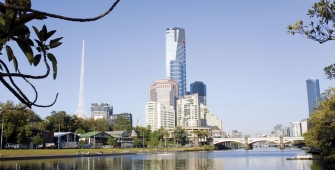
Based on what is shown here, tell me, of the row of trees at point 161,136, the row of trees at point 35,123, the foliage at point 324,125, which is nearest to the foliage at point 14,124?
the row of trees at point 35,123

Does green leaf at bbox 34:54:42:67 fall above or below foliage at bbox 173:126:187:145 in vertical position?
above

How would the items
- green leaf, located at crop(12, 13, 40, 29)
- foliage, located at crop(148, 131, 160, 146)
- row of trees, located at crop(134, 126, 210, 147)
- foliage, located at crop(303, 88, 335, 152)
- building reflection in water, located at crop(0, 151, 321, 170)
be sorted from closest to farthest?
green leaf, located at crop(12, 13, 40, 29) < foliage, located at crop(303, 88, 335, 152) < building reflection in water, located at crop(0, 151, 321, 170) < foliage, located at crop(148, 131, 160, 146) < row of trees, located at crop(134, 126, 210, 147)

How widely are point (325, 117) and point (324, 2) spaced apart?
2851 cm

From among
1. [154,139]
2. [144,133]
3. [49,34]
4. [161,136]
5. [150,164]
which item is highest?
[49,34]

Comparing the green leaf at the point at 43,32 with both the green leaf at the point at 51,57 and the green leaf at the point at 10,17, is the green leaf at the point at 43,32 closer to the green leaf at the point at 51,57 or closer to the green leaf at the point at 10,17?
the green leaf at the point at 51,57

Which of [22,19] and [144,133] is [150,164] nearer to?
[22,19]

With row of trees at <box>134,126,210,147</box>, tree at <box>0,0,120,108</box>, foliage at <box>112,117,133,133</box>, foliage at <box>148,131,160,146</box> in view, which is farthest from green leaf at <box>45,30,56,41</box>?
foliage at <box>112,117,133,133</box>

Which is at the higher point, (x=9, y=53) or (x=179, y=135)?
(x=9, y=53)

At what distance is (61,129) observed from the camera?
12925 centimetres

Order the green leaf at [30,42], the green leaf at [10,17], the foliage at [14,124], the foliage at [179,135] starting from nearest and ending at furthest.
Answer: the green leaf at [10,17] < the green leaf at [30,42] < the foliage at [14,124] < the foliage at [179,135]

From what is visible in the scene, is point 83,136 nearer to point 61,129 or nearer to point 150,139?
point 61,129

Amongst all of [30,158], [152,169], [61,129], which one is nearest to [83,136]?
[61,129]

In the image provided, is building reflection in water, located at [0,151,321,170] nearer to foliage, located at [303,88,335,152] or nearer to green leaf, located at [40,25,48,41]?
foliage, located at [303,88,335,152]

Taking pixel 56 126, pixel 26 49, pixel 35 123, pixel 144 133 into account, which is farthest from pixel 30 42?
pixel 144 133
